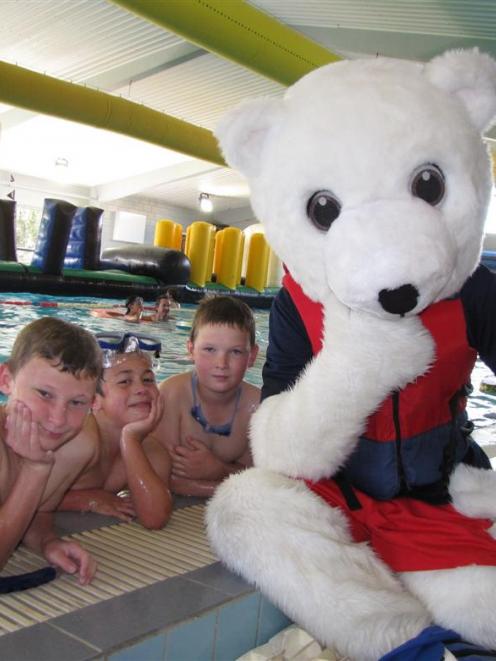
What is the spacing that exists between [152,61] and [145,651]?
11.2 meters

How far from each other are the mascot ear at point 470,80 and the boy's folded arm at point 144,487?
1258 millimetres

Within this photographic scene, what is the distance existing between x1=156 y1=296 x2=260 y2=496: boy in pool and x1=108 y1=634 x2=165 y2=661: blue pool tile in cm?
89

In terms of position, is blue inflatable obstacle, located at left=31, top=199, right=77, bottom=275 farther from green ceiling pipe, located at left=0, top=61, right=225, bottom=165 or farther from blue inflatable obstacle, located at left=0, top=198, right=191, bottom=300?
green ceiling pipe, located at left=0, top=61, right=225, bottom=165

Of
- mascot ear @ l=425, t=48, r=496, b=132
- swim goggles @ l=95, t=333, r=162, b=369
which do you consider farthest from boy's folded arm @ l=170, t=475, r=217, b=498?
→ mascot ear @ l=425, t=48, r=496, b=132

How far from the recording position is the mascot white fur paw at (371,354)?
1.37 m

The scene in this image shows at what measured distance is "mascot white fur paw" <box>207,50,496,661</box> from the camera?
137cm

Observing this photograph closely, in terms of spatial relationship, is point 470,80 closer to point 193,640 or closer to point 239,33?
point 193,640

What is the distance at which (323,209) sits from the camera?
1.49 meters

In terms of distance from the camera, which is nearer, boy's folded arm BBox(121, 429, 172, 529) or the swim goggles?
boy's folded arm BBox(121, 429, 172, 529)

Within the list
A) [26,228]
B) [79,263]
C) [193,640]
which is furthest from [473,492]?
[26,228]

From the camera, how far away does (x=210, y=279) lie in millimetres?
13828

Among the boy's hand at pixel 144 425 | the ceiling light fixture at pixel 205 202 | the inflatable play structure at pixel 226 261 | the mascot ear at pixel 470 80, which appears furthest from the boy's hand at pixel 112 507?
the ceiling light fixture at pixel 205 202

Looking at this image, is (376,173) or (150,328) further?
(150,328)

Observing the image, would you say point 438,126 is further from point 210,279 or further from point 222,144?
point 210,279
